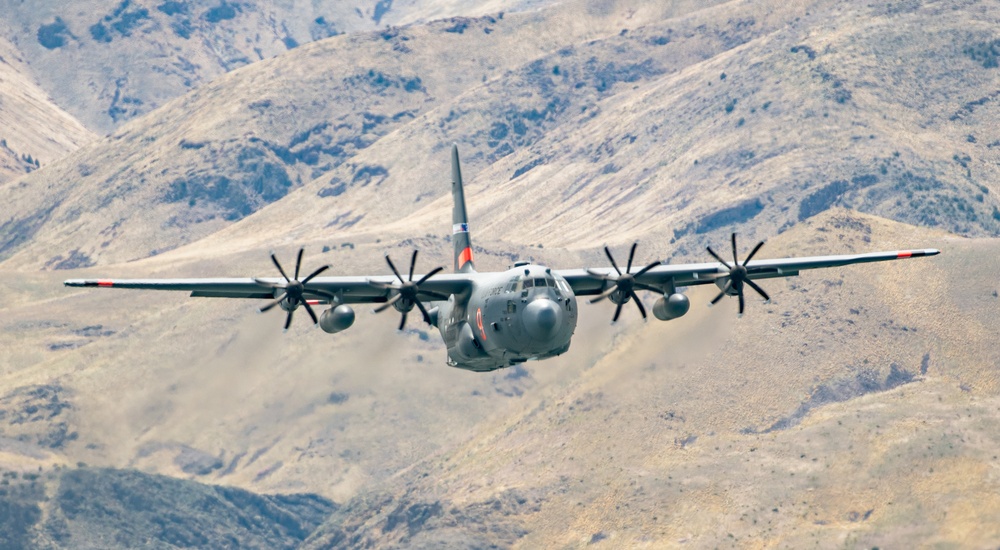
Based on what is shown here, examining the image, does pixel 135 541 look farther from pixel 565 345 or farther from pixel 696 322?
pixel 565 345

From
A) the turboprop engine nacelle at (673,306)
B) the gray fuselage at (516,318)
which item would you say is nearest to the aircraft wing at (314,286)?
the gray fuselage at (516,318)

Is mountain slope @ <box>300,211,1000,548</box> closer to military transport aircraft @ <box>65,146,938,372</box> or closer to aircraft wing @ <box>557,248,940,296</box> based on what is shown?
aircraft wing @ <box>557,248,940,296</box>

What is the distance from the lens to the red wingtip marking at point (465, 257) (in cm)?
7964

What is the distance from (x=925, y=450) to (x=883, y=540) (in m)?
13.9

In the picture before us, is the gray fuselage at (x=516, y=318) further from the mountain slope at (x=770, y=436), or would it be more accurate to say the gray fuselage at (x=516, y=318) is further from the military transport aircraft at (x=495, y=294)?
the mountain slope at (x=770, y=436)

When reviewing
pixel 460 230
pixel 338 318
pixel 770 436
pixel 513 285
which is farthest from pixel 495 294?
pixel 770 436

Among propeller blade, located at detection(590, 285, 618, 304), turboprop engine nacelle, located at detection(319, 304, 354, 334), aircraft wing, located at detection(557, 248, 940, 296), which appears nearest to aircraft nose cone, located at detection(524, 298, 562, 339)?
propeller blade, located at detection(590, 285, 618, 304)

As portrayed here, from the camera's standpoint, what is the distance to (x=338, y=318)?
213 ft

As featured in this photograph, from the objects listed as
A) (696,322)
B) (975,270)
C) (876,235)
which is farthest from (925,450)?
(876,235)

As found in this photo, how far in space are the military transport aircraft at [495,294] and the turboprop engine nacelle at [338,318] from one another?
0.14ft

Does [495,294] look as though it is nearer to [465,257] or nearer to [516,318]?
[516,318]

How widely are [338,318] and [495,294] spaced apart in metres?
6.91

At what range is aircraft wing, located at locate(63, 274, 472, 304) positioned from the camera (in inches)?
2611

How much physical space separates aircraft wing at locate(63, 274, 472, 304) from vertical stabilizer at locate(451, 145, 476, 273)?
8961 mm
